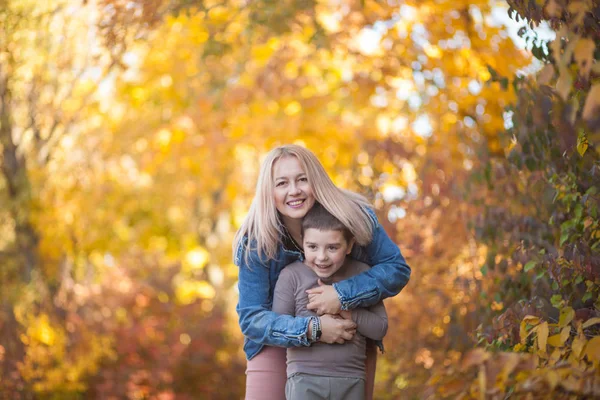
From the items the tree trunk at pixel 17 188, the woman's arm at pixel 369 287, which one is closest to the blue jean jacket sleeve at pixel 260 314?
the woman's arm at pixel 369 287

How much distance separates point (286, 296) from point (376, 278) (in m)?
0.42

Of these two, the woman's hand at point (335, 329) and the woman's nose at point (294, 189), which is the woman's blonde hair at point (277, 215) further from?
the woman's hand at point (335, 329)

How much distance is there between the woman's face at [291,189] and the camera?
3.55 meters

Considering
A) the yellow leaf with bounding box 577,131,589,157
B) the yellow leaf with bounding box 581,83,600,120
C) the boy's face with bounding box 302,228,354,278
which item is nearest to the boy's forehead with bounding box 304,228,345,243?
the boy's face with bounding box 302,228,354,278

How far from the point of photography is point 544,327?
2.71m

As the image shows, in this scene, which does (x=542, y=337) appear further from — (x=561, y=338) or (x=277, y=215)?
(x=277, y=215)

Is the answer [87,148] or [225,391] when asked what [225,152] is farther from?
[225,391]

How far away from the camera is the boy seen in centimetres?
320

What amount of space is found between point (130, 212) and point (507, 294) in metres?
9.40

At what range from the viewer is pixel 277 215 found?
142 inches

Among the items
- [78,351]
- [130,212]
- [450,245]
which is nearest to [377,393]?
[450,245]

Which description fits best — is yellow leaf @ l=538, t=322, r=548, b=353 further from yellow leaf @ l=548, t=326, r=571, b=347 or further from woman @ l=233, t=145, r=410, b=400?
woman @ l=233, t=145, r=410, b=400

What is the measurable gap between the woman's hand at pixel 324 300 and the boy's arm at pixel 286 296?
108 mm

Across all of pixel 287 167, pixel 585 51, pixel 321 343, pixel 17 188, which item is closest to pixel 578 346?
pixel 585 51
